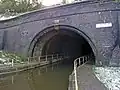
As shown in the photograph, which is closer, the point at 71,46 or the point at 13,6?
the point at 13,6

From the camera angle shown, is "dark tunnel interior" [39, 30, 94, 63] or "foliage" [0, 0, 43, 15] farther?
"foliage" [0, 0, 43, 15]

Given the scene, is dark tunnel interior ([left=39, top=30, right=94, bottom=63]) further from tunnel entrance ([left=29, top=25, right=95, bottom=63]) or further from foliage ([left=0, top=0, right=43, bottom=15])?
foliage ([left=0, top=0, right=43, bottom=15])

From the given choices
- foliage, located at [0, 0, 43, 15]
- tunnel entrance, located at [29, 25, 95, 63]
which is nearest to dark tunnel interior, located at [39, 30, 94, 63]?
tunnel entrance, located at [29, 25, 95, 63]

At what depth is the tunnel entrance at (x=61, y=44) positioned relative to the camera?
22.2 metres

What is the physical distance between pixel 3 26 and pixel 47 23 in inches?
197

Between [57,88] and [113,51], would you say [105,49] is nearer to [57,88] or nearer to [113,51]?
[113,51]

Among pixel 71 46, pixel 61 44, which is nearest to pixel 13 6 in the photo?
pixel 61 44

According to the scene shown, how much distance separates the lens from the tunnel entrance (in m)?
22.2

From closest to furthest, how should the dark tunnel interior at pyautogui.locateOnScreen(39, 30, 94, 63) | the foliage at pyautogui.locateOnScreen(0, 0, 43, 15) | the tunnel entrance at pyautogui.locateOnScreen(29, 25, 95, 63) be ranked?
the tunnel entrance at pyautogui.locateOnScreen(29, 25, 95, 63)
the dark tunnel interior at pyautogui.locateOnScreen(39, 30, 94, 63)
the foliage at pyautogui.locateOnScreen(0, 0, 43, 15)

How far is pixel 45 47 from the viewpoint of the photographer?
2467cm

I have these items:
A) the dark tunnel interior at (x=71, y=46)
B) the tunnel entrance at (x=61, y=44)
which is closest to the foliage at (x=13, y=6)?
the dark tunnel interior at (x=71, y=46)

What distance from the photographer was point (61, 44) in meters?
31.5

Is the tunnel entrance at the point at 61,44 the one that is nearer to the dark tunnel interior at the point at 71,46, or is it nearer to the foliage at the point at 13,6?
the dark tunnel interior at the point at 71,46

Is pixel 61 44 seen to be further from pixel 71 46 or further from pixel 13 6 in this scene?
pixel 13 6
